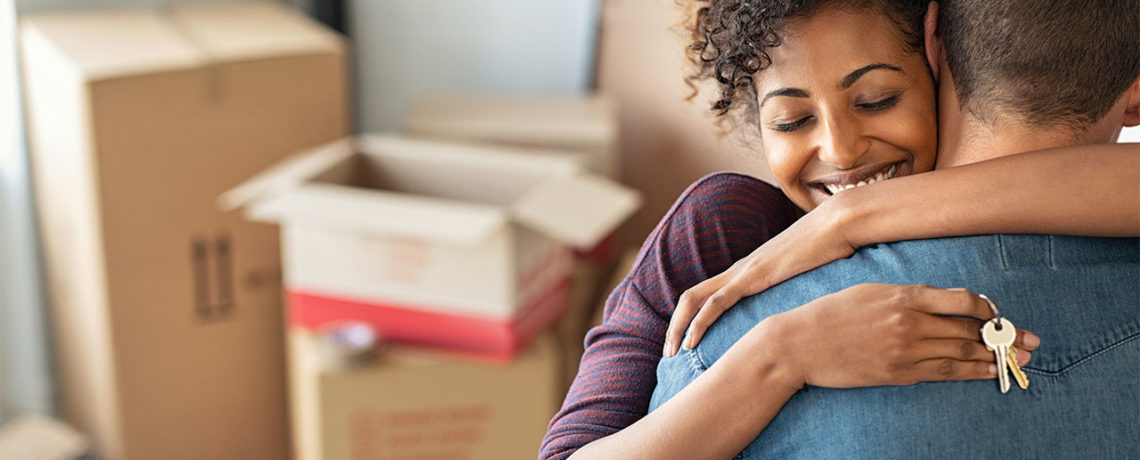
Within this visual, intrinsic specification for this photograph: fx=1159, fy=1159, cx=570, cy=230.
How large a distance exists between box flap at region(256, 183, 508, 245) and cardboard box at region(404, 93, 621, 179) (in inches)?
16.1

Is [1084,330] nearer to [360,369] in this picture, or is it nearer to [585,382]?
[585,382]

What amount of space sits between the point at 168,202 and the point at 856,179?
175 cm

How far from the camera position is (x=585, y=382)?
0.85 meters

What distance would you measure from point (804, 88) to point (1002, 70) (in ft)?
0.49

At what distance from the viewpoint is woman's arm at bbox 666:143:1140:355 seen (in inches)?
26.3

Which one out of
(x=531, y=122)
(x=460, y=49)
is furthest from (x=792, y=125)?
(x=460, y=49)

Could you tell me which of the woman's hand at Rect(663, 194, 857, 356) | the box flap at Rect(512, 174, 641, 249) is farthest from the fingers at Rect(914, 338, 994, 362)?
the box flap at Rect(512, 174, 641, 249)

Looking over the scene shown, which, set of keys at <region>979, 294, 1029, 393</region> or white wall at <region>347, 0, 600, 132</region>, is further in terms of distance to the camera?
white wall at <region>347, 0, 600, 132</region>

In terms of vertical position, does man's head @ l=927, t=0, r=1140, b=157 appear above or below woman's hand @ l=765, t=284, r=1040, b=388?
above

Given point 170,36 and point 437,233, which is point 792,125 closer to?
point 437,233

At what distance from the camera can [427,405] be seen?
2150 mm

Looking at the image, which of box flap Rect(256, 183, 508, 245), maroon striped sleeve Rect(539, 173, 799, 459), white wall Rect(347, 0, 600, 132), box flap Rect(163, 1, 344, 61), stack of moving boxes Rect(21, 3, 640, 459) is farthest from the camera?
white wall Rect(347, 0, 600, 132)

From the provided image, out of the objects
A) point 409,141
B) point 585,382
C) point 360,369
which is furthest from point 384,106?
point 585,382

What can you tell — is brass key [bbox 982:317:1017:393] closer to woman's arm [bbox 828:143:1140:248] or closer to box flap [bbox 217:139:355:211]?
woman's arm [bbox 828:143:1140:248]
